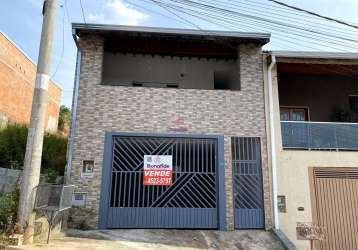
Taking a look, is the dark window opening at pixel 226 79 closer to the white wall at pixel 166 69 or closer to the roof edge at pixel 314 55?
the white wall at pixel 166 69

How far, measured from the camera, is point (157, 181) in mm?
9938

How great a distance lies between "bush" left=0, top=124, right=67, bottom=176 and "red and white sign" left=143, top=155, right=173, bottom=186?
291 centimetres

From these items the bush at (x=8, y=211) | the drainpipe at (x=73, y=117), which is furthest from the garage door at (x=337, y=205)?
the bush at (x=8, y=211)

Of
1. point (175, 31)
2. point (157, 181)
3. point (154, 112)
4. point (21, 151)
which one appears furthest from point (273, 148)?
point (21, 151)

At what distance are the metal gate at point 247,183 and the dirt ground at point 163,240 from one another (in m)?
0.41

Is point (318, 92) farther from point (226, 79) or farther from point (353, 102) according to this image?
point (226, 79)

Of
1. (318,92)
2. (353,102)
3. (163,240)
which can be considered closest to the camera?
(163,240)

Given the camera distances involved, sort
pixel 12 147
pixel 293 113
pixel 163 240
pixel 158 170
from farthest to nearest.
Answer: pixel 293 113 → pixel 12 147 → pixel 158 170 → pixel 163 240

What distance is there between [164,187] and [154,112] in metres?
2.32

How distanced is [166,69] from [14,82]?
1137 cm

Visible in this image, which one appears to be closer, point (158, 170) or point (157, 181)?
point (157, 181)

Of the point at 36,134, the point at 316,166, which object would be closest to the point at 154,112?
the point at 36,134

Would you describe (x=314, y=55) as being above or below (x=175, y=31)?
below

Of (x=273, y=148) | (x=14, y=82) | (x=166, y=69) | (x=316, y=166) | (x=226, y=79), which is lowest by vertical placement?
(x=316, y=166)
